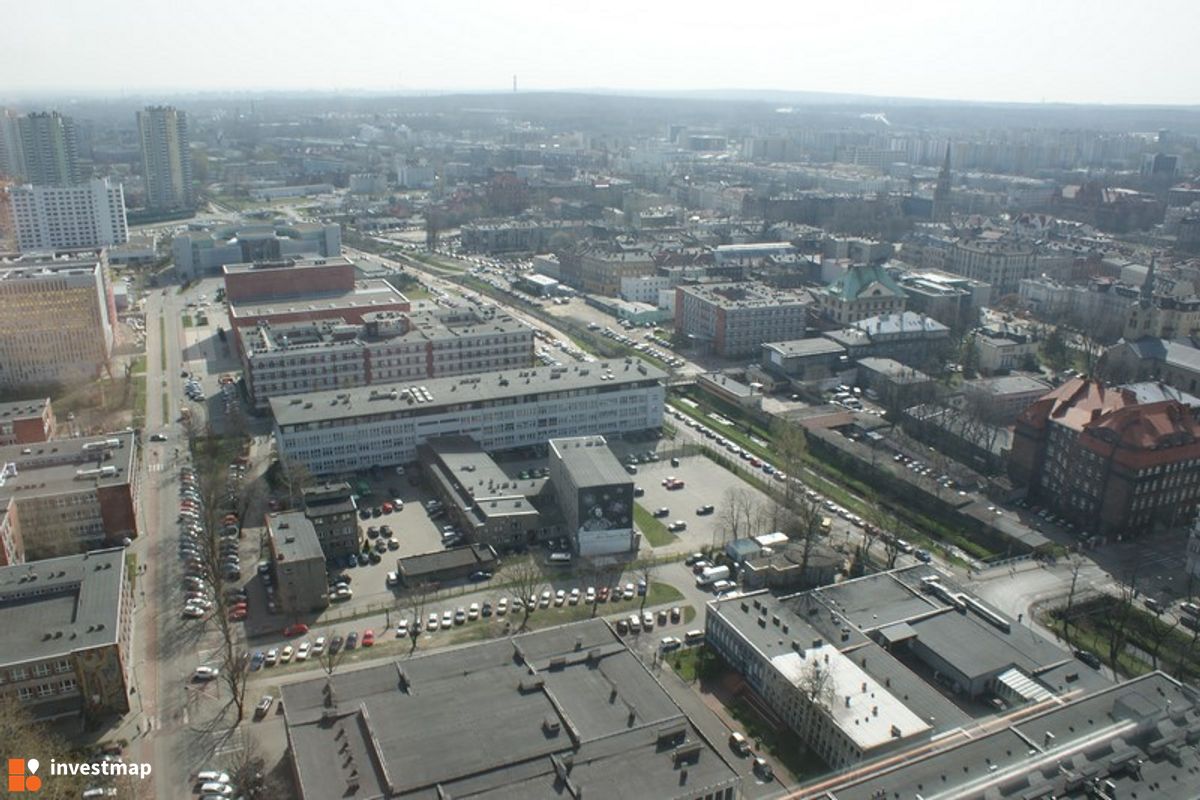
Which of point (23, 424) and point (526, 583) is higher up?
point (23, 424)

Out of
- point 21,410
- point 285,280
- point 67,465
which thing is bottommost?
point 67,465

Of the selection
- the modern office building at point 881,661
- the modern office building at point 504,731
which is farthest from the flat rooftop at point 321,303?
the modern office building at point 881,661

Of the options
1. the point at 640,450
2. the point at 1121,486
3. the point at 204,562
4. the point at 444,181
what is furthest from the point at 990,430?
the point at 444,181

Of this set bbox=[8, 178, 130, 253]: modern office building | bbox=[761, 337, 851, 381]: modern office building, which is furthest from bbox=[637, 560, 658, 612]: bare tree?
bbox=[8, 178, 130, 253]: modern office building

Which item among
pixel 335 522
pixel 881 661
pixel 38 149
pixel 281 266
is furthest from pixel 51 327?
pixel 38 149

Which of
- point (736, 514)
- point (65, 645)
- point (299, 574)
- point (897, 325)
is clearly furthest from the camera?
point (897, 325)

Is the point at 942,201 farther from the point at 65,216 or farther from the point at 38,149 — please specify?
the point at 38,149

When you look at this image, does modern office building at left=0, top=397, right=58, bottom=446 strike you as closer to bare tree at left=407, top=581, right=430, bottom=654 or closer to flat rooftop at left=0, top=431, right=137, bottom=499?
flat rooftop at left=0, top=431, right=137, bottom=499
